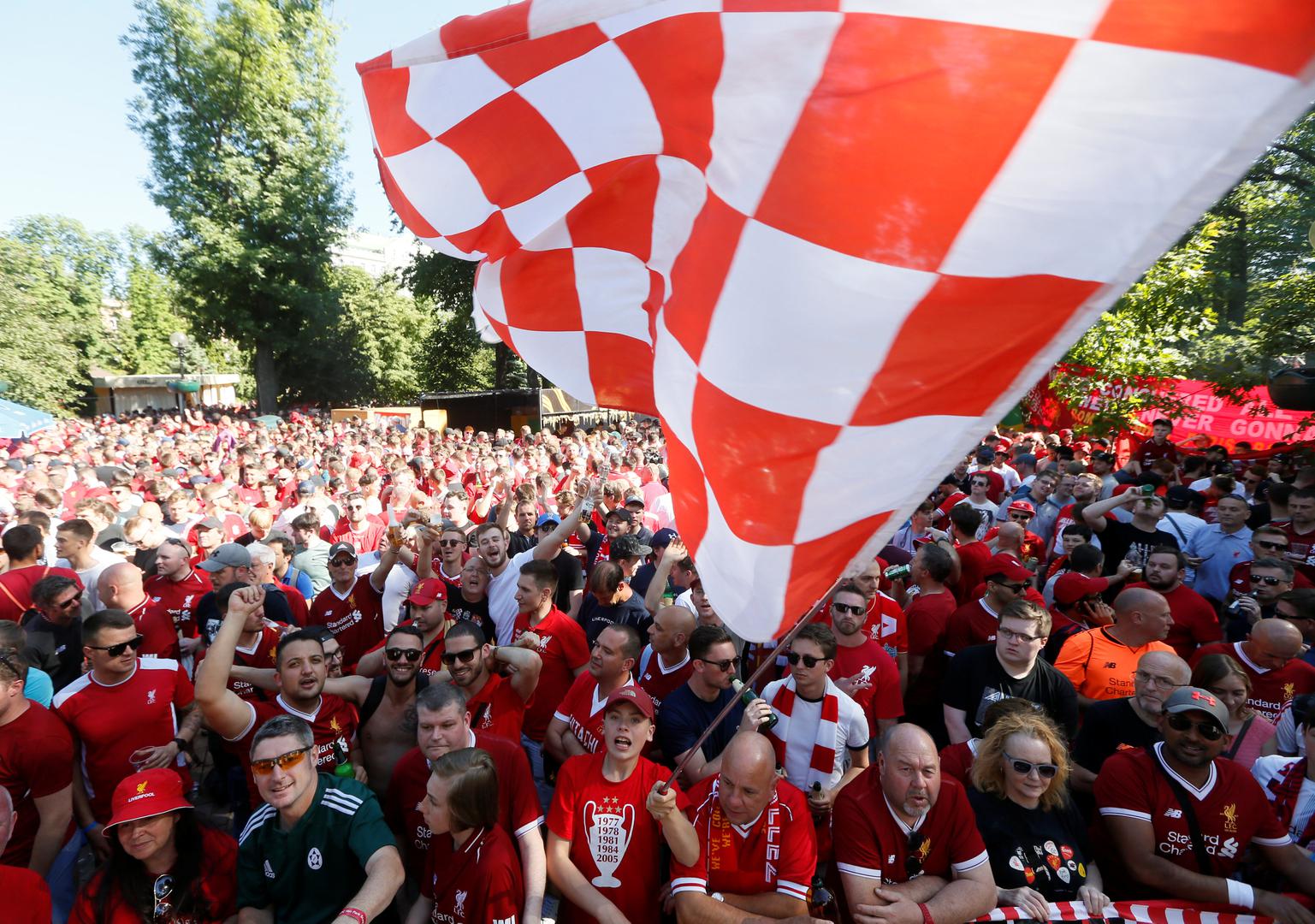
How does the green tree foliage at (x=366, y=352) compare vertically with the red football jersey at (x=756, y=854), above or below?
below

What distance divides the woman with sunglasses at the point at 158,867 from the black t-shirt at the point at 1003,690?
3.45 m

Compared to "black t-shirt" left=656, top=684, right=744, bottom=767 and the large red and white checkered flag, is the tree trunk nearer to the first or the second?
"black t-shirt" left=656, top=684, right=744, bottom=767

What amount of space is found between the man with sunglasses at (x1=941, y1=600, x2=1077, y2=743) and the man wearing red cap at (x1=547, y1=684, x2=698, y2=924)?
1734 mm

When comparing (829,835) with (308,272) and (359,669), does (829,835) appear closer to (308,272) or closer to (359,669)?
(359,669)

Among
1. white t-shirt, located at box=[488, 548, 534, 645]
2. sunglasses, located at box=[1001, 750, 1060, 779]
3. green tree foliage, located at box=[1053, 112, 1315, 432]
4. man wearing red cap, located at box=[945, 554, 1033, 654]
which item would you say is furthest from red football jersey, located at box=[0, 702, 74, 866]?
green tree foliage, located at box=[1053, 112, 1315, 432]

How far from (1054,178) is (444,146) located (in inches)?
95.2

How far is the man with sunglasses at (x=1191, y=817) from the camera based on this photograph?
10.2 feet

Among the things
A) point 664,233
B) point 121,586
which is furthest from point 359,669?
point 664,233

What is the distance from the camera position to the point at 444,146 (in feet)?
10.5

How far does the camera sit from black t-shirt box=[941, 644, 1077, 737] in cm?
403

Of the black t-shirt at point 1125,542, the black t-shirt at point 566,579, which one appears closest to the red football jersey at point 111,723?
the black t-shirt at point 566,579

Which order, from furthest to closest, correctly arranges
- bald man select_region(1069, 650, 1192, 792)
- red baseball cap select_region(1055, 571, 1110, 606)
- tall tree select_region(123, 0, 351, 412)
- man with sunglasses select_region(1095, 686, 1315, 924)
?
1. tall tree select_region(123, 0, 351, 412)
2. red baseball cap select_region(1055, 571, 1110, 606)
3. bald man select_region(1069, 650, 1192, 792)
4. man with sunglasses select_region(1095, 686, 1315, 924)

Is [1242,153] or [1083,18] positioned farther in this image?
[1083,18]

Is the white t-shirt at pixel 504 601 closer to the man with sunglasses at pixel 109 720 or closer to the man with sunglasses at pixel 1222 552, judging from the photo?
the man with sunglasses at pixel 109 720
